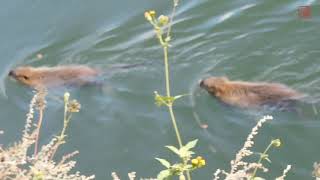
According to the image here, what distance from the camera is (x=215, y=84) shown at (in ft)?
19.0

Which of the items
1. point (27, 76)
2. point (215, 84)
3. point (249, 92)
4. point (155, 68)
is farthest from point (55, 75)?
point (249, 92)

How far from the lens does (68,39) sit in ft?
22.4

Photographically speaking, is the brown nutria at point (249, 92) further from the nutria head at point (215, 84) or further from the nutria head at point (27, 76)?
the nutria head at point (27, 76)

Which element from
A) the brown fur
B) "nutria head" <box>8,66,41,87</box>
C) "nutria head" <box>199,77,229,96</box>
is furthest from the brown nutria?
"nutria head" <box>8,66,41,87</box>

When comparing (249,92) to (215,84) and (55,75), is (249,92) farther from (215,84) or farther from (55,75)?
(55,75)

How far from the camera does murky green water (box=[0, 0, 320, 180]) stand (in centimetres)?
549

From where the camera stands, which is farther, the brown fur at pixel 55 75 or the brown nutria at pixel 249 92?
the brown fur at pixel 55 75

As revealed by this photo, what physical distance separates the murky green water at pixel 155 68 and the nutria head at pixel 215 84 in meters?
0.10

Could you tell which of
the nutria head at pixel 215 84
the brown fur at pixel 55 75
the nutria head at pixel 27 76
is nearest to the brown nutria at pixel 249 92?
the nutria head at pixel 215 84

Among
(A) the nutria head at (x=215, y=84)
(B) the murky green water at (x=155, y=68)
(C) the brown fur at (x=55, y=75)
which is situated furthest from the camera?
(C) the brown fur at (x=55, y=75)

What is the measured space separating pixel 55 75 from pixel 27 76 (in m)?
0.24

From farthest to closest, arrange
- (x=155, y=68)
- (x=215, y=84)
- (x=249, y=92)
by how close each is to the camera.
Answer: (x=155, y=68) < (x=215, y=84) < (x=249, y=92)

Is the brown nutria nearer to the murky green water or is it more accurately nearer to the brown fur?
the murky green water

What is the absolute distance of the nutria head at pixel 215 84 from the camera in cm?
576
